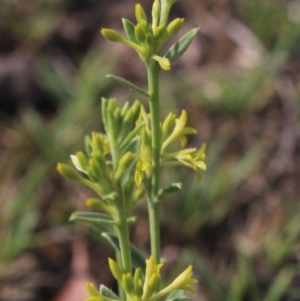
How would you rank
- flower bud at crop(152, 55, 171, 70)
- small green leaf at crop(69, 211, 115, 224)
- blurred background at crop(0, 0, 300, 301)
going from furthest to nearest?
blurred background at crop(0, 0, 300, 301), small green leaf at crop(69, 211, 115, 224), flower bud at crop(152, 55, 171, 70)

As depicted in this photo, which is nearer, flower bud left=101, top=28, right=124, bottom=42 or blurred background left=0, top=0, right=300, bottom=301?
flower bud left=101, top=28, right=124, bottom=42

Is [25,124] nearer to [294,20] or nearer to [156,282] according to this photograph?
[294,20]

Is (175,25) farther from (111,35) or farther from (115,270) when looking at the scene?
(115,270)

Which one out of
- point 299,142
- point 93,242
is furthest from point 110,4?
point 93,242

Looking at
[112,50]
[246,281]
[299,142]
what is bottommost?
[246,281]

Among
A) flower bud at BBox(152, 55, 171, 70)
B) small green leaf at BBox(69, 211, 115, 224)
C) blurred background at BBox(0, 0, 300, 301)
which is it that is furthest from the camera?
blurred background at BBox(0, 0, 300, 301)

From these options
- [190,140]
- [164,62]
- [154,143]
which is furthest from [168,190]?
[190,140]

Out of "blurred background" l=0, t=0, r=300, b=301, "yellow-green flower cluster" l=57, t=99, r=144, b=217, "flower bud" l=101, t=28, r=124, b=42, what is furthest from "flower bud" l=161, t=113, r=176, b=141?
"blurred background" l=0, t=0, r=300, b=301

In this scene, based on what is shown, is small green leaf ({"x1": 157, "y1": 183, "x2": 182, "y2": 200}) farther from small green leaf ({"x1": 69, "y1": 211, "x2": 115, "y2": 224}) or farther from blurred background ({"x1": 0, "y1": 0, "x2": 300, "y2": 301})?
blurred background ({"x1": 0, "y1": 0, "x2": 300, "y2": 301})
